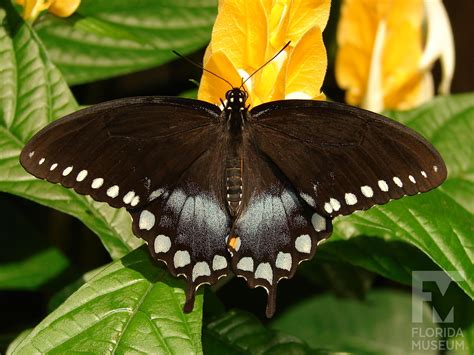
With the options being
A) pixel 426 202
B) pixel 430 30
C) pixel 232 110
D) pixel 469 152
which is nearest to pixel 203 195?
pixel 232 110

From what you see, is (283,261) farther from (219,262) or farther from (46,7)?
(46,7)

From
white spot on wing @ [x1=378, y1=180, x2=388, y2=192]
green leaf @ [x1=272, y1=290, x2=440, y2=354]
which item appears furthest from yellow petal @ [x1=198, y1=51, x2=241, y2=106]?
green leaf @ [x1=272, y1=290, x2=440, y2=354]

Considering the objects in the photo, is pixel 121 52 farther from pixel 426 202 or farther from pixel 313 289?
pixel 313 289

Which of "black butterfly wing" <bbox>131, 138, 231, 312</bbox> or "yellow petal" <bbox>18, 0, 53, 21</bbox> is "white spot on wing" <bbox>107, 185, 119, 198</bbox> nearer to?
"black butterfly wing" <bbox>131, 138, 231, 312</bbox>

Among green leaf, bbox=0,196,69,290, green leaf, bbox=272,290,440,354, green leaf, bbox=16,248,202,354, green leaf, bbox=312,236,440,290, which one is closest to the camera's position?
green leaf, bbox=16,248,202,354

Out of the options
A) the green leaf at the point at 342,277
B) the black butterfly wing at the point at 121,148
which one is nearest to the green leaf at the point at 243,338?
the black butterfly wing at the point at 121,148

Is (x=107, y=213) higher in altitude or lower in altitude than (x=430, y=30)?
lower
